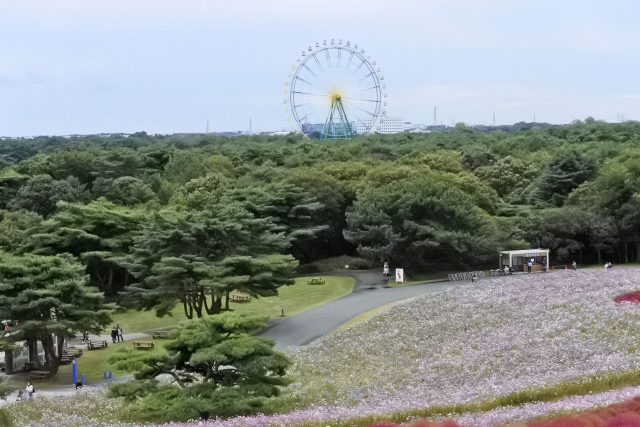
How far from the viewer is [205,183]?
218ft

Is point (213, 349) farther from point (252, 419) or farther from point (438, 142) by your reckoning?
point (438, 142)

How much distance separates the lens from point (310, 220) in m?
61.1

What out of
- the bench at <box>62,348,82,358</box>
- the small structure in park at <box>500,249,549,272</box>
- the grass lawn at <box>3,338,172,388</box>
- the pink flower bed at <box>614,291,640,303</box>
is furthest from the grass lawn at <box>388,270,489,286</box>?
the bench at <box>62,348,82,358</box>

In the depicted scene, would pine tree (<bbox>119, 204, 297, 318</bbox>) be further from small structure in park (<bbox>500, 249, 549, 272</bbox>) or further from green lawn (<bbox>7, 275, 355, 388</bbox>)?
small structure in park (<bbox>500, 249, 549, 272</bbox>)

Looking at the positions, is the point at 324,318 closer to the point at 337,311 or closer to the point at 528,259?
the point at 337,311

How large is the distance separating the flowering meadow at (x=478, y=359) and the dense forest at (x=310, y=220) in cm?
906

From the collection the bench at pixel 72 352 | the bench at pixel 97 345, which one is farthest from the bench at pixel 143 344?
the bench at pixel 72 352

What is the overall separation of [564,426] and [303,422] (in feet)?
28.1

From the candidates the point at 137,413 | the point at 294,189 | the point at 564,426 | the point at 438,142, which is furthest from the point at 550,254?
the point at 438,142

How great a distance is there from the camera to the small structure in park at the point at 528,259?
5094cm

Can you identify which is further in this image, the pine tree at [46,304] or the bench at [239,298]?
the bench at [239,298]

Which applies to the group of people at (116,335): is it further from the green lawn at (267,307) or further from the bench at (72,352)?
the bench at (72,352)

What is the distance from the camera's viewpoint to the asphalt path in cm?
3809

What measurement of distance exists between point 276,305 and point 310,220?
14.5 metres
